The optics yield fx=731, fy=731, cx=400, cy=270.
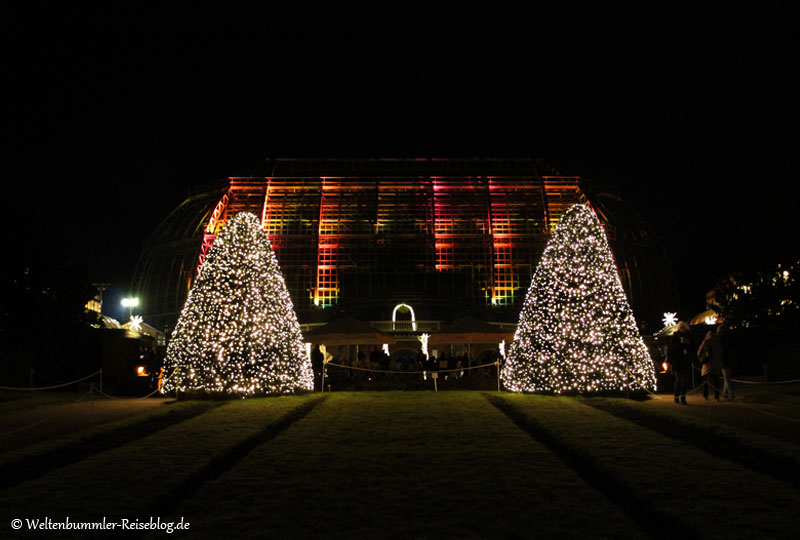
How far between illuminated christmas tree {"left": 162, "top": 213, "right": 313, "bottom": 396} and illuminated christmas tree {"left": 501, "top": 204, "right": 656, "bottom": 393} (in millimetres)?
6601

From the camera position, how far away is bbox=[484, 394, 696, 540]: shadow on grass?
577 centimetres

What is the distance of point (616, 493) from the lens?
24.1 ft

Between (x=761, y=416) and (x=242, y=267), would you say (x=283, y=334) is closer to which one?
(x=242, y=267)

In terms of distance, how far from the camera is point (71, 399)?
21266 mm

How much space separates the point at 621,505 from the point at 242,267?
48.6ft

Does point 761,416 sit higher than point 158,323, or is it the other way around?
point 158,323

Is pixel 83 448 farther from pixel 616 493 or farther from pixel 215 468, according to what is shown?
pixel 616 493

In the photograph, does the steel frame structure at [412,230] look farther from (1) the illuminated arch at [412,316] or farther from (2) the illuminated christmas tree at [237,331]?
(2) the illuminated christmas tree at [237,331]

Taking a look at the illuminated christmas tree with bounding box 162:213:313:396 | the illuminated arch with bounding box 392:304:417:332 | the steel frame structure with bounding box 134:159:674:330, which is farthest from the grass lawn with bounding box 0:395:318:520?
the steel frame structure with bounding box 134:159:674:330

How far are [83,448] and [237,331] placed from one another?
848cm

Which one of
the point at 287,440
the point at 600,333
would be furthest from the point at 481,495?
the point at 600,333

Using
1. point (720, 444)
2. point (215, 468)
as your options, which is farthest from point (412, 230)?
point (215, 468)

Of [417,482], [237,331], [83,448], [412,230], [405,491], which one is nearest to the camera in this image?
[405,491]

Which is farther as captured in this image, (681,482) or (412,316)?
(412,316)
